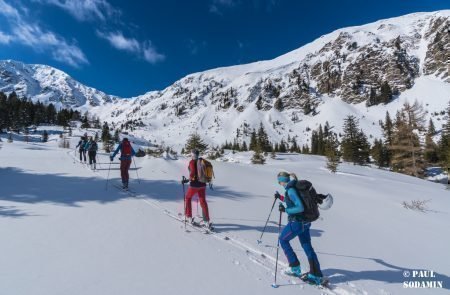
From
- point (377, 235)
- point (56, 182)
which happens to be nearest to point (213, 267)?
point (377, 235)

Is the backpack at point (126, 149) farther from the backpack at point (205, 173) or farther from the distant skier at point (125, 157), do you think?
the backpack at point (205, 173)

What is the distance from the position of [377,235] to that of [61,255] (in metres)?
8.90

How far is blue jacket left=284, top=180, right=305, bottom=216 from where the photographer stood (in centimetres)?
587

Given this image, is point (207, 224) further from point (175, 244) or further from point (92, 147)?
point (92, 147)

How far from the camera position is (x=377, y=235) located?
9352 mm

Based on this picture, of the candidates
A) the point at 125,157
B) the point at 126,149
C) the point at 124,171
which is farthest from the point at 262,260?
the point at 126,149

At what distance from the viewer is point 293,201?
598cm

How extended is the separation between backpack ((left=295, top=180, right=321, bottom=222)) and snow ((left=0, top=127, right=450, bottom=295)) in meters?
1.34

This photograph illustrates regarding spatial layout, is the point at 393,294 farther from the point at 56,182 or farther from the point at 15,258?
the point at 56,182

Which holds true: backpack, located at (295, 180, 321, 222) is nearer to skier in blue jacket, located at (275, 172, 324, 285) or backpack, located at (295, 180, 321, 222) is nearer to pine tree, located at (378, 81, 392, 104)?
skier in blue jacket, located at (275, 172, 324, 285)

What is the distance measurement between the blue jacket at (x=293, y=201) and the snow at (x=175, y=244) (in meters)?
1.37

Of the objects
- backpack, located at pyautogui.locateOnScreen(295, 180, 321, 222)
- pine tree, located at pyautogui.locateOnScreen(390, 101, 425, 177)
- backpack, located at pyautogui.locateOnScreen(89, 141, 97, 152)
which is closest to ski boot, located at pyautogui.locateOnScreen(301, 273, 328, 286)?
backpack, located at pyautogui.locateOnScreen(295, 180, 321, 222)

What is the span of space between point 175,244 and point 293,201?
9.79ft

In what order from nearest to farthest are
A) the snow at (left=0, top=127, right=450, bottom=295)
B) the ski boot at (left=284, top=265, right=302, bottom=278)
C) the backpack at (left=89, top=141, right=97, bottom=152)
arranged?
the snow at (left=0, top=127, right=450, bottom=295) → the ski boot at (left=284, top=265, right=302, bottom=278) → the backpack at (left=89, top=141, right=97, bottom=152)
